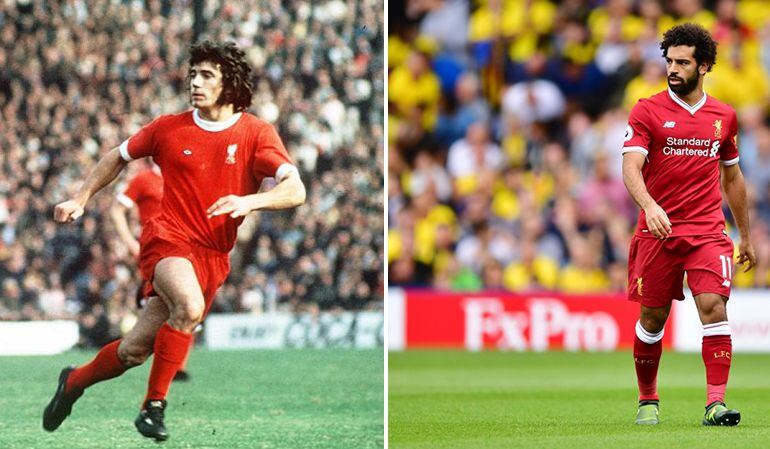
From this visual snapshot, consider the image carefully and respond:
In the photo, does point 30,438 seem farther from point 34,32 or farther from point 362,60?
point 362,60

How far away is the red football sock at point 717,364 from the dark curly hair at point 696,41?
144cm

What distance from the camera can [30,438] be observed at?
24.1ft

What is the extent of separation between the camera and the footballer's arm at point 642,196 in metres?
7.35

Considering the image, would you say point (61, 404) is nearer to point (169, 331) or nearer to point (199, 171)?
point (169, 331)

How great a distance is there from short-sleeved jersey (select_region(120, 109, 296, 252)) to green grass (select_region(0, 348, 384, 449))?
3.57ft

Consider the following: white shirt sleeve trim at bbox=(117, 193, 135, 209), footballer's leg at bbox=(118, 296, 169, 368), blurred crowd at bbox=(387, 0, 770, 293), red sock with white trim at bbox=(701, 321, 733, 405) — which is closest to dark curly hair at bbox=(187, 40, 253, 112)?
footballer's leg at bbox=(118, 296, 169, 368)

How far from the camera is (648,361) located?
802 centimetres

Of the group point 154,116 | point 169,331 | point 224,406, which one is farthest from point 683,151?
point 154,116

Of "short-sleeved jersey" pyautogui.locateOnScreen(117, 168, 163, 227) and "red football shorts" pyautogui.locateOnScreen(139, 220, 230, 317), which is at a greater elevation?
"short-sleeved jersey" pyautogui.locateOnScreen(117, 168, 163, 227)

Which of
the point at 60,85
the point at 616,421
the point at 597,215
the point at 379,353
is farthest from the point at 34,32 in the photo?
the point at 597,215

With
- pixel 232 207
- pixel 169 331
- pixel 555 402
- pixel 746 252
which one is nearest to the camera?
pixel 232 207

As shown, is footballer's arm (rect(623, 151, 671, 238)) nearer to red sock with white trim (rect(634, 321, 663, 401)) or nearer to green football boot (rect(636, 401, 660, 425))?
red sock with white trim (rect(634, 321, 663, 401))

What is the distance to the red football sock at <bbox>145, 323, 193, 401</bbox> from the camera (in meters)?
6.98

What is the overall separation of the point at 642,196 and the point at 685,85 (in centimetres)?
71
